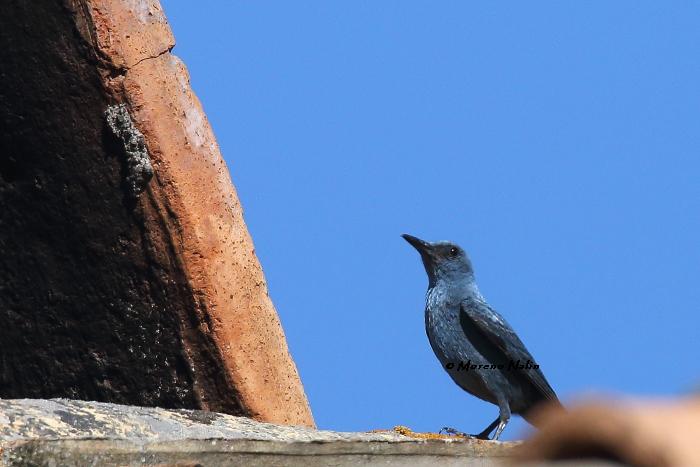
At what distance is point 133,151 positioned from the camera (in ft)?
13.1

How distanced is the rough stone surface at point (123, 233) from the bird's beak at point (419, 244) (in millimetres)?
2463

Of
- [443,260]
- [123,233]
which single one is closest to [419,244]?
[443,260]

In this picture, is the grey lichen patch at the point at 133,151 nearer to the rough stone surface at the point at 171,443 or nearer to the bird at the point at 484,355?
the rough stone surface at the point at 171,443

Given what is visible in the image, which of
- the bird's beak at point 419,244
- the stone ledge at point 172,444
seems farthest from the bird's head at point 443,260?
the stone ledge at point 172,444

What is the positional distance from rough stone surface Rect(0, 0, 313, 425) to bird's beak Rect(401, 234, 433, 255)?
8.08 feet

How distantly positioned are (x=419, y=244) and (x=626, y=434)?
5.50m

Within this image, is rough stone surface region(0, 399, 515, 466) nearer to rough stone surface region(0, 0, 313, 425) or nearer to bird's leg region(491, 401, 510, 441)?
rough stone surface region(0, 0, 313, 425)

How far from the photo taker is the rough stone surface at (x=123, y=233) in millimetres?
4012

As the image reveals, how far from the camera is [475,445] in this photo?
3.32m

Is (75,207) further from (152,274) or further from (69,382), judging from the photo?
(69,382)

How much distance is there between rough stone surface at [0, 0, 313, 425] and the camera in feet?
13.2

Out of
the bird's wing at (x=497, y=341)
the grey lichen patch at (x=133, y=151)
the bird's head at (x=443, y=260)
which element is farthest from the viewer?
the bird's head at (x=443, y=260)

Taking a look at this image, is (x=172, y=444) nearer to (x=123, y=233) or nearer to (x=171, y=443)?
(x=171, y=443)

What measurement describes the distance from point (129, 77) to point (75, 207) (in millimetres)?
489
